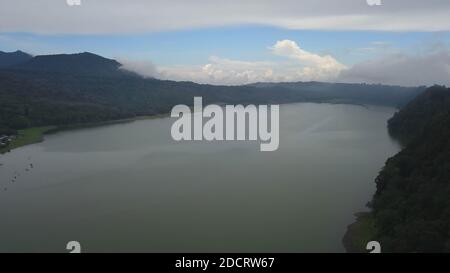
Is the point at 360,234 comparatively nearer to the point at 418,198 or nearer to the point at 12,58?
the point at 418,198

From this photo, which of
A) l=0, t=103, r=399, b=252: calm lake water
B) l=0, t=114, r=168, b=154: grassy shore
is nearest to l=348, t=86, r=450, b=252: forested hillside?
l=0, t=103, r=399, b=252: calm lake water

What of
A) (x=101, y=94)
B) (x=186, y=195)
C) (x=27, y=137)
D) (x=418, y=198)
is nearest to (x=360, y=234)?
(x=418, y=198)

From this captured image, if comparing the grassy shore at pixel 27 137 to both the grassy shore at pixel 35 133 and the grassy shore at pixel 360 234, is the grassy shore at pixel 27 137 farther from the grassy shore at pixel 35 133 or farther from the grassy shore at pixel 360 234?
the grassy shore at pixel 360 234

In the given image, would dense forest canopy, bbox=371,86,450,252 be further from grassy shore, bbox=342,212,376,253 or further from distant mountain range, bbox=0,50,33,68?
distant mountain range, bbox=0,50,33,68

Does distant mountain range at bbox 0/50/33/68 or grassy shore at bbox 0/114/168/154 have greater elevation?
distant mountain range at bbox 0/50/33/68

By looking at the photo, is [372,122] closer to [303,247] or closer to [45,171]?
[45,171]

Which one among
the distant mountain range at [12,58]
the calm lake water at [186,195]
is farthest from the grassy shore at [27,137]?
the distant mountain range at [12,58]
